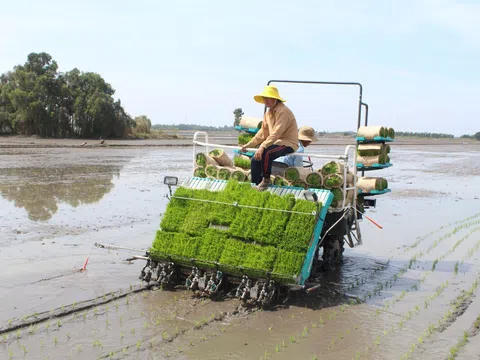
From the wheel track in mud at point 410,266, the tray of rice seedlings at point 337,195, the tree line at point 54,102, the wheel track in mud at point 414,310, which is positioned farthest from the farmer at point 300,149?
the tree line at point 54,102

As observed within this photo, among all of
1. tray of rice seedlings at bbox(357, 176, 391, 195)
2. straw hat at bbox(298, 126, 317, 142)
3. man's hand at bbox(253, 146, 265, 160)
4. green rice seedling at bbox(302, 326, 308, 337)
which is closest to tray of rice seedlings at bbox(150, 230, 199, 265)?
man's hand at bbox(253, 146, 265, 160)

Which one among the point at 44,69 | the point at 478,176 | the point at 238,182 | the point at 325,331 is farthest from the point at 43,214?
the point at 44,69

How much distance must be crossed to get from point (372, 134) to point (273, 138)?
3036mm

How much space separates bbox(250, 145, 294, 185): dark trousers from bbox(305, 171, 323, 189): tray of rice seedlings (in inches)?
19.6

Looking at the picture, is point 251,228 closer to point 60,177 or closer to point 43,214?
point 43,214

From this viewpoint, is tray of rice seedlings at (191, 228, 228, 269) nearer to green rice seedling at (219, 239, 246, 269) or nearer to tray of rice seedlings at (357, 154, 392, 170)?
green rice seedling at (219, 239, 246, 269)

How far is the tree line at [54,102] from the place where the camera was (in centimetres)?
4944

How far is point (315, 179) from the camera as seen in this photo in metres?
8.73

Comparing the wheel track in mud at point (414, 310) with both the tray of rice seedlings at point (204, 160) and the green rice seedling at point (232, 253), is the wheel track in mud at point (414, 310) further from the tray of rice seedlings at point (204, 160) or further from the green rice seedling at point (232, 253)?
the tray of rice seedlings at point (204, 160)

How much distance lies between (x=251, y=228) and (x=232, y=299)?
1.04 metres

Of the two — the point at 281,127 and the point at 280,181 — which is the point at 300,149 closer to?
the point at 280,181

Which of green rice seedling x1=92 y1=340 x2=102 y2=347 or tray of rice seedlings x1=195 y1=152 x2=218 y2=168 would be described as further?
tray of rice seedlings x1=195 y1=152 x2=218 y2=168

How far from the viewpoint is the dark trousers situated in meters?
8.34

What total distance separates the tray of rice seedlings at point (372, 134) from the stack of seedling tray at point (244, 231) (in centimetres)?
272
